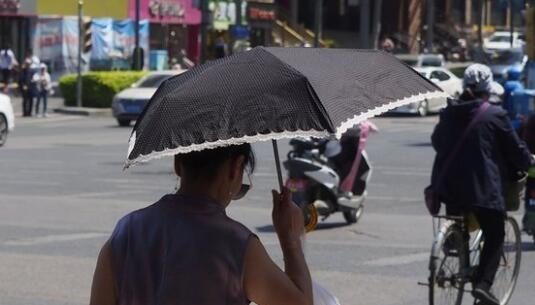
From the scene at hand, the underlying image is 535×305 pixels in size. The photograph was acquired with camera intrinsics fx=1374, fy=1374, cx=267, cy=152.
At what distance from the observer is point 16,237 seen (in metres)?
13.4

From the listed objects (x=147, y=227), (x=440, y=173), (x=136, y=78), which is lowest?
(x=136, y=78)

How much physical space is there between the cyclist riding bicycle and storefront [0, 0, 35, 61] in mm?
38692

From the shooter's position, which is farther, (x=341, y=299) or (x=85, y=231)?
(x=85, y=231)

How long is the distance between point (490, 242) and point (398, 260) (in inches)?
134

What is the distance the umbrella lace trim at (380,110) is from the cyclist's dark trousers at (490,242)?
3988 millimetres

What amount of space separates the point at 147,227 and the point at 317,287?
0.61 metres

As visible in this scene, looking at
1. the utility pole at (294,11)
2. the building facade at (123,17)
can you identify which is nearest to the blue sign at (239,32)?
the building facade at (123,17)

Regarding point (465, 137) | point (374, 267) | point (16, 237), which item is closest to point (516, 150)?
point (465, 137)

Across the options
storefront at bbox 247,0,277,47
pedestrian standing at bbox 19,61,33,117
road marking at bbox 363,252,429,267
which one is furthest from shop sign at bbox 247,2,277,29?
road marking at bbox 363,252,429,267

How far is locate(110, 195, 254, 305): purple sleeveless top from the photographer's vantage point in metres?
3.90

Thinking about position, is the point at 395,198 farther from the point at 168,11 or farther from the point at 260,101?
the point at 168,11

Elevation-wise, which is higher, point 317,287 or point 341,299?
point 317,287

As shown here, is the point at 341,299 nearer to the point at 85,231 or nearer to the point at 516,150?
the point at 516,150

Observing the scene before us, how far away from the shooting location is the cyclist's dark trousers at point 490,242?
8.66 metres
